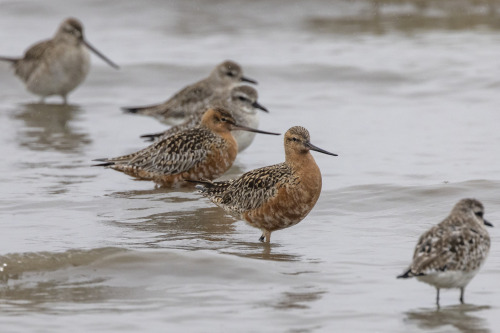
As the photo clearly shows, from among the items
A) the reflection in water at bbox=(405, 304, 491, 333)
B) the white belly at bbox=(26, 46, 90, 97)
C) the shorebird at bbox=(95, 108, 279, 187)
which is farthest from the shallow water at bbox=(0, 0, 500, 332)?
the white belly at bbox=(26, 46, 90, 97)

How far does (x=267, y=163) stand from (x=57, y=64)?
565 cm

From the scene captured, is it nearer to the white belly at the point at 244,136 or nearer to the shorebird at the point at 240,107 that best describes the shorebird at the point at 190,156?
the white belly at the point at 244,136

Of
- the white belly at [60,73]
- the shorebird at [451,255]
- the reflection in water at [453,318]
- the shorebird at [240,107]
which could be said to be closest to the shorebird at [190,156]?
the shorebird at [240,107]

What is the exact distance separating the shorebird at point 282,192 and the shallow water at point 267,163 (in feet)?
0.78

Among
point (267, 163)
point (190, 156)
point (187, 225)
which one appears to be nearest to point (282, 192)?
point (187, 225)

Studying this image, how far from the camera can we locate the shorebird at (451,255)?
652cm

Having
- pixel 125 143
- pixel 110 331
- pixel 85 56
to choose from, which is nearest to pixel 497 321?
pixel 110 331

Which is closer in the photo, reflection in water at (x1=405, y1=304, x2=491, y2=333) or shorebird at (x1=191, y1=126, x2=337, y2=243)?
reflection in water at (x1=405, y1=304, x2=491, y2=333)

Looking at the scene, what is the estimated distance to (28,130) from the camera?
46.1ft

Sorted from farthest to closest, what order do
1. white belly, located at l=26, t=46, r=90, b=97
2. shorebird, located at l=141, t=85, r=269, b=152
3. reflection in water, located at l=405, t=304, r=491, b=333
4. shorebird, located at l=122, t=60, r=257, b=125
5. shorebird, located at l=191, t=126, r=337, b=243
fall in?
1. white belly, located at l=26, t=46, r=90, b=97
2. shorebird, located at l=122, t=60, r=257, b=125
3. shorebird, located at l=141, t=85, r=269, b=152
4. shorebird, located at l=191, t=126, r=337, b=243
5. reflection in water, located at l=405, t=304, r=491, b=333

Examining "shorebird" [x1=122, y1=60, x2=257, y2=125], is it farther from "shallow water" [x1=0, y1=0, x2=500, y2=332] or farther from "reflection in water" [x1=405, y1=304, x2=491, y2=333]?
"reflection in water" [x1=405, y1=304, x2=491, y2=333]

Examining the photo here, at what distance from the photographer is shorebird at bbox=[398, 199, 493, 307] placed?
6523 mm

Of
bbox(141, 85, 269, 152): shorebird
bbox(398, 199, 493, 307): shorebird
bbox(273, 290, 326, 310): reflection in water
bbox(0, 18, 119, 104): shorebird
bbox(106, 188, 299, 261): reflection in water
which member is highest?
bbox(0, 18, 119, 104): shorebird

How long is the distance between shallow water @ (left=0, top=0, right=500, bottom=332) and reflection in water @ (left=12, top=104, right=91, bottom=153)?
5 cm
